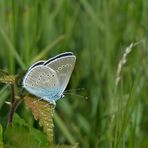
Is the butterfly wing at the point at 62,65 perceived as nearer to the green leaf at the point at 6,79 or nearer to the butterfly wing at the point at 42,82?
the butterfly wing at the point at 42,82

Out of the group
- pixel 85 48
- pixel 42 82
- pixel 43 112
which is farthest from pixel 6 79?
A: pixel 85 48

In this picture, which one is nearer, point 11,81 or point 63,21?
point 11,81

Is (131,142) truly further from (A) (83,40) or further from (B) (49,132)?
(A) (83,40)

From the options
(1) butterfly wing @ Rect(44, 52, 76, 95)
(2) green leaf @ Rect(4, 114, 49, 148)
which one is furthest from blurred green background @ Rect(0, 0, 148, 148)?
(2) green leaf @ Rect(4, 114, 49, 148)

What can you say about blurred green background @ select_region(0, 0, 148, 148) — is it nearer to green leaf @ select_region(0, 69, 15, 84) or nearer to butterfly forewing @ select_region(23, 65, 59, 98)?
butterfly forewing @ select_region(23, 65, 59, 98)

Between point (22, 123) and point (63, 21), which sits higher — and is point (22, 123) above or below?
below

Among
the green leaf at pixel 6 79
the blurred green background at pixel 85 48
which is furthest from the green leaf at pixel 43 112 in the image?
the blurred green background at pixel 85 48

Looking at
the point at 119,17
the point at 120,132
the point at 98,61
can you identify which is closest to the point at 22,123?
the point at 120,132
